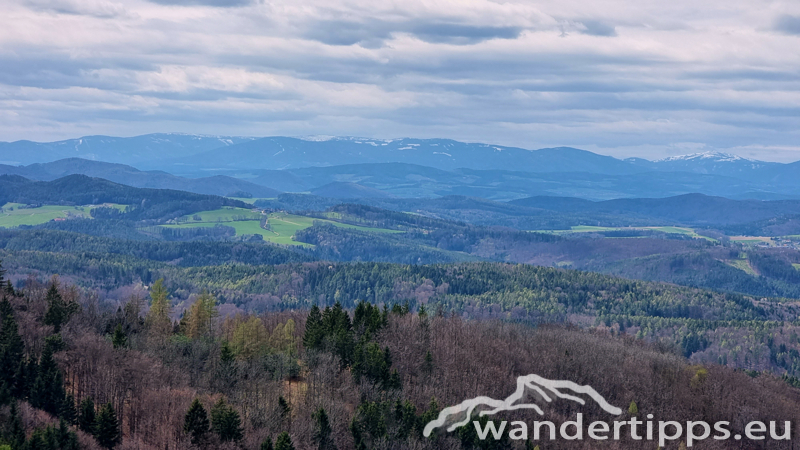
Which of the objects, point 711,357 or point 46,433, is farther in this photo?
point 711,357

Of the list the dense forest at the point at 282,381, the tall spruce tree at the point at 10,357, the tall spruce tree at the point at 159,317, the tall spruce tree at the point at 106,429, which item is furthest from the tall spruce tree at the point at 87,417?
the tall spruce tree at the point at 159,317

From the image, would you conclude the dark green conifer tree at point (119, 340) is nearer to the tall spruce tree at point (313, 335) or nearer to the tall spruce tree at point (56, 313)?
the tall spruce tree at point (56, 313)

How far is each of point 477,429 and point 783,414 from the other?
63864 millimetres

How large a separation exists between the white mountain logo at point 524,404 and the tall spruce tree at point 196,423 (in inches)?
861

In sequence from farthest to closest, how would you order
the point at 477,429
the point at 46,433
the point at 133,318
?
the point at 133,318, the point at 477,429, the point at 46,433

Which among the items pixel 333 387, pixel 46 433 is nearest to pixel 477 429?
pixel 333 387

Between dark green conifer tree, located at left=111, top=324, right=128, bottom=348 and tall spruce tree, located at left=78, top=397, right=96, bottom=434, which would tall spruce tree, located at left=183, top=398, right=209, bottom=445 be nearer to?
tall spruce tree, located at left=78, top=397, right=96, bottom=434

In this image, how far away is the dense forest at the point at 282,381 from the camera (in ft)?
223

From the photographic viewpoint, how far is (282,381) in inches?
3356

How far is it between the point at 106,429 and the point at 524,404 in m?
53.1

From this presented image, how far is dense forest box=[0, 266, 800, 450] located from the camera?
68062mm

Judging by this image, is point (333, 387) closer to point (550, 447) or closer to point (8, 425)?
point (550, 447)

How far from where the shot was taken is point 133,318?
349 feet

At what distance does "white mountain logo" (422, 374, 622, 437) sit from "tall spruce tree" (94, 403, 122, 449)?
2879cm
